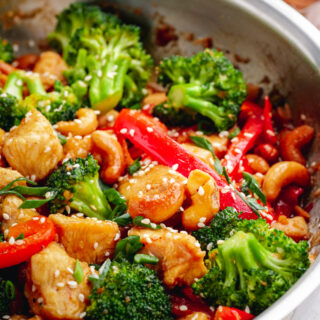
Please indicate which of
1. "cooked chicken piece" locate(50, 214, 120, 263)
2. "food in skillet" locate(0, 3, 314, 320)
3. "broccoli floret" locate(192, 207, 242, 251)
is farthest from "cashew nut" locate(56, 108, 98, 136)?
"broccoli floret" locate(192, 207, 242, 251)

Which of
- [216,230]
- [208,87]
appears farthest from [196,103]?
[216,230]

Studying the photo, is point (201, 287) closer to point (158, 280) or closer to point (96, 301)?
point (158, 280)

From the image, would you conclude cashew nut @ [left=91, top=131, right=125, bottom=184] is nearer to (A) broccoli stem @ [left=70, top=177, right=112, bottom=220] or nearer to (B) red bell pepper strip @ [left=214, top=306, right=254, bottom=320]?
(A) broccoli stem @ [left=70, top=177, right=112, bottom=220]

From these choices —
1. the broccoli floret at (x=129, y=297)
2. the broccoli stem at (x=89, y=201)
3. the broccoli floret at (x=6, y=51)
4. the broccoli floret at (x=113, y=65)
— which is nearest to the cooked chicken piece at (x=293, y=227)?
the broccoli floret at (x=129, y=297)

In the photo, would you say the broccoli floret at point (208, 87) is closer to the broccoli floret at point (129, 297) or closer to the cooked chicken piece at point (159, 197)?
the cooked chicken piece at point (159, 197)

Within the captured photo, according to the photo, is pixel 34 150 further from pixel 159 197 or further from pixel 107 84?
pixel 107 84

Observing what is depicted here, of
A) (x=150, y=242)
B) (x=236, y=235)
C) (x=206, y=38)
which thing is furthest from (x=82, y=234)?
(x=206, y=38)
